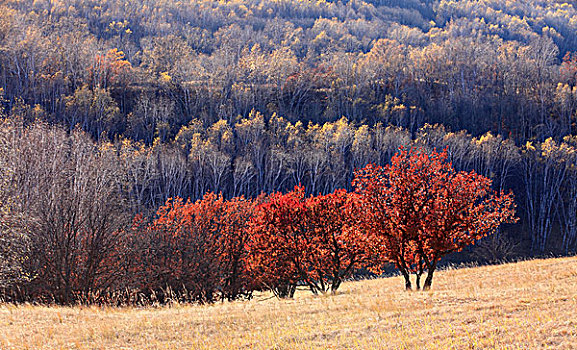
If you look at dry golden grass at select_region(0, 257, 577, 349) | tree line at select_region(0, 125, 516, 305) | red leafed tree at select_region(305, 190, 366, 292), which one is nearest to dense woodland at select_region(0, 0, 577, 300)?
tree line at select_region(0, 125, 516, 305)

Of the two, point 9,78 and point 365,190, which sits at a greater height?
point 365,190

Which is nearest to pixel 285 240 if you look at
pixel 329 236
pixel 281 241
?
pixel 281 241

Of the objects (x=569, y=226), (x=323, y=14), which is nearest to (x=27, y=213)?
(x=569, y=226)

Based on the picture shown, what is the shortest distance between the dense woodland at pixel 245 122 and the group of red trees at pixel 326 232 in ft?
11.7

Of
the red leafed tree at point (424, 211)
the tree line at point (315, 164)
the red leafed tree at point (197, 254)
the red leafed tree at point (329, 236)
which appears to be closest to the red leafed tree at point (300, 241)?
the red leafed tree at point (329, 236)

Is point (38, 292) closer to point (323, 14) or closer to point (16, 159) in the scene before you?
point (16, 159)

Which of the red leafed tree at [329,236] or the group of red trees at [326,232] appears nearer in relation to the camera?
the group of red trees at [326,232]

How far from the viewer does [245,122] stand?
7162cm

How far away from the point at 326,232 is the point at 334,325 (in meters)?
12.4

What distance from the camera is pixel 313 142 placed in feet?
224

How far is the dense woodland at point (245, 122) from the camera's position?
120 ft

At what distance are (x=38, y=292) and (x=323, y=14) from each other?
174 metres

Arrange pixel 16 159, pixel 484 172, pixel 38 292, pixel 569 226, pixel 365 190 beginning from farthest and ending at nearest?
pixel 484 172, pixel 569 226, pixel 16 159, pixel 38 292, pixel 365 190

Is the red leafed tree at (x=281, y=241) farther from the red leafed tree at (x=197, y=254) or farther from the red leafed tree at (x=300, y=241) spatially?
the red leafed tree at (x=197, y=254)
